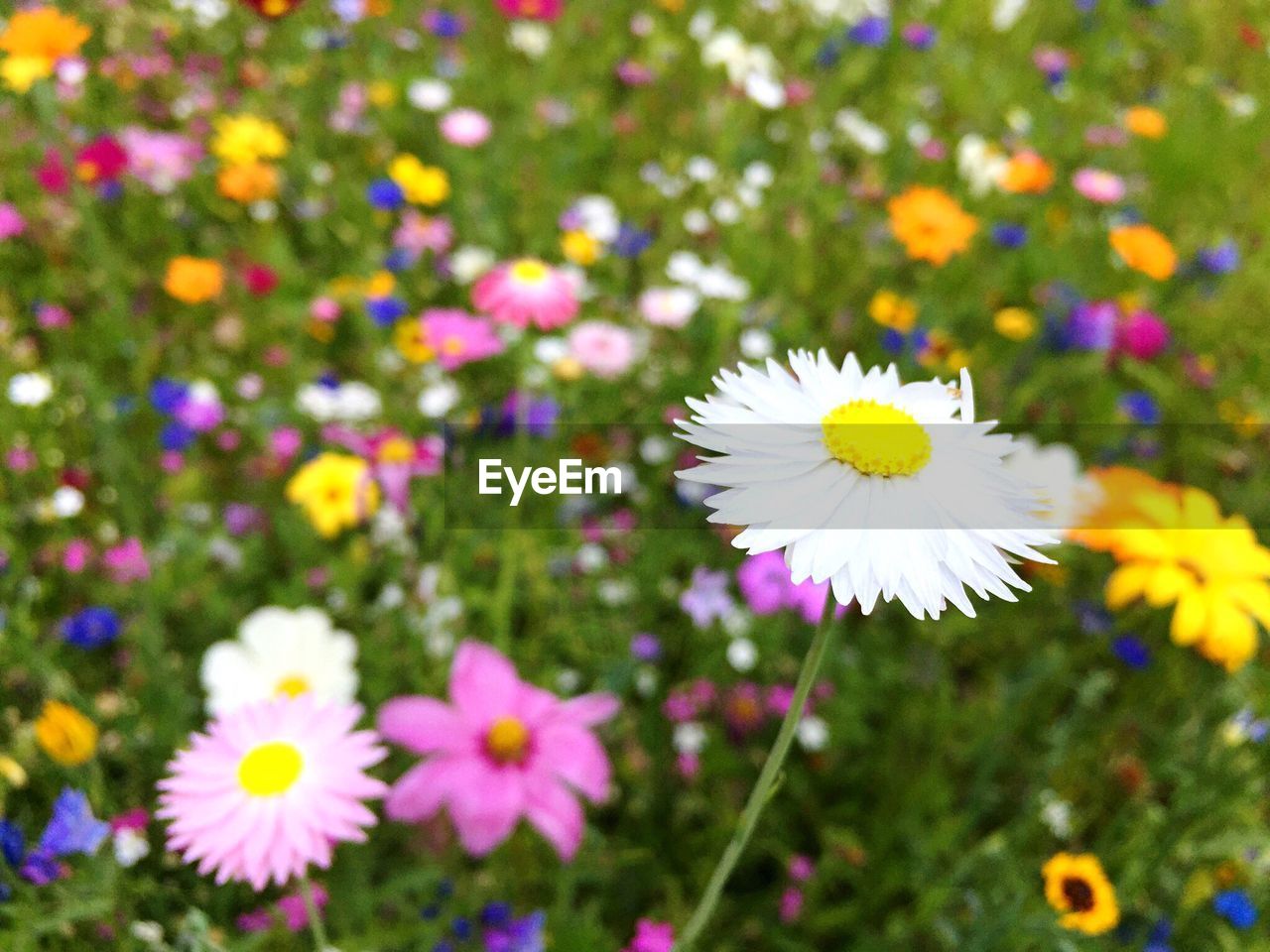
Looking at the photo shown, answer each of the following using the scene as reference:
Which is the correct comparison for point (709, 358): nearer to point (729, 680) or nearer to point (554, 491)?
point (554, 491)

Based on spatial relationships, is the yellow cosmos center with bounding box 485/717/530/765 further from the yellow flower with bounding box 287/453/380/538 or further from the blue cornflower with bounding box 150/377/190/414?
the blue cornflower with bounding box 150/377/190/414

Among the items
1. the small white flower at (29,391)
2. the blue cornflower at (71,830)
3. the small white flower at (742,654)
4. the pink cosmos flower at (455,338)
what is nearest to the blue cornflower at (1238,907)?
the small white flower at (742,654)

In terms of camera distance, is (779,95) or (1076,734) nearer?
(1076,734)

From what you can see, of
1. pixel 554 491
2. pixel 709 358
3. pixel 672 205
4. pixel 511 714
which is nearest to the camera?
pixel 511 714

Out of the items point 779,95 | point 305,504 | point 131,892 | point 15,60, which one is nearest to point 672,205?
point 779,95

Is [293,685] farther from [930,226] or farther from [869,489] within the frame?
[930,226]

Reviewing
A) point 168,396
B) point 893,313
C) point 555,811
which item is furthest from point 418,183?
point 555,811

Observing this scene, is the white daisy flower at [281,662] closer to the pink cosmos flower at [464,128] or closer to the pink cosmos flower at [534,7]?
the pink cosmos flower at [464,128]

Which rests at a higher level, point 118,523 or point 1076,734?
point 118,523
